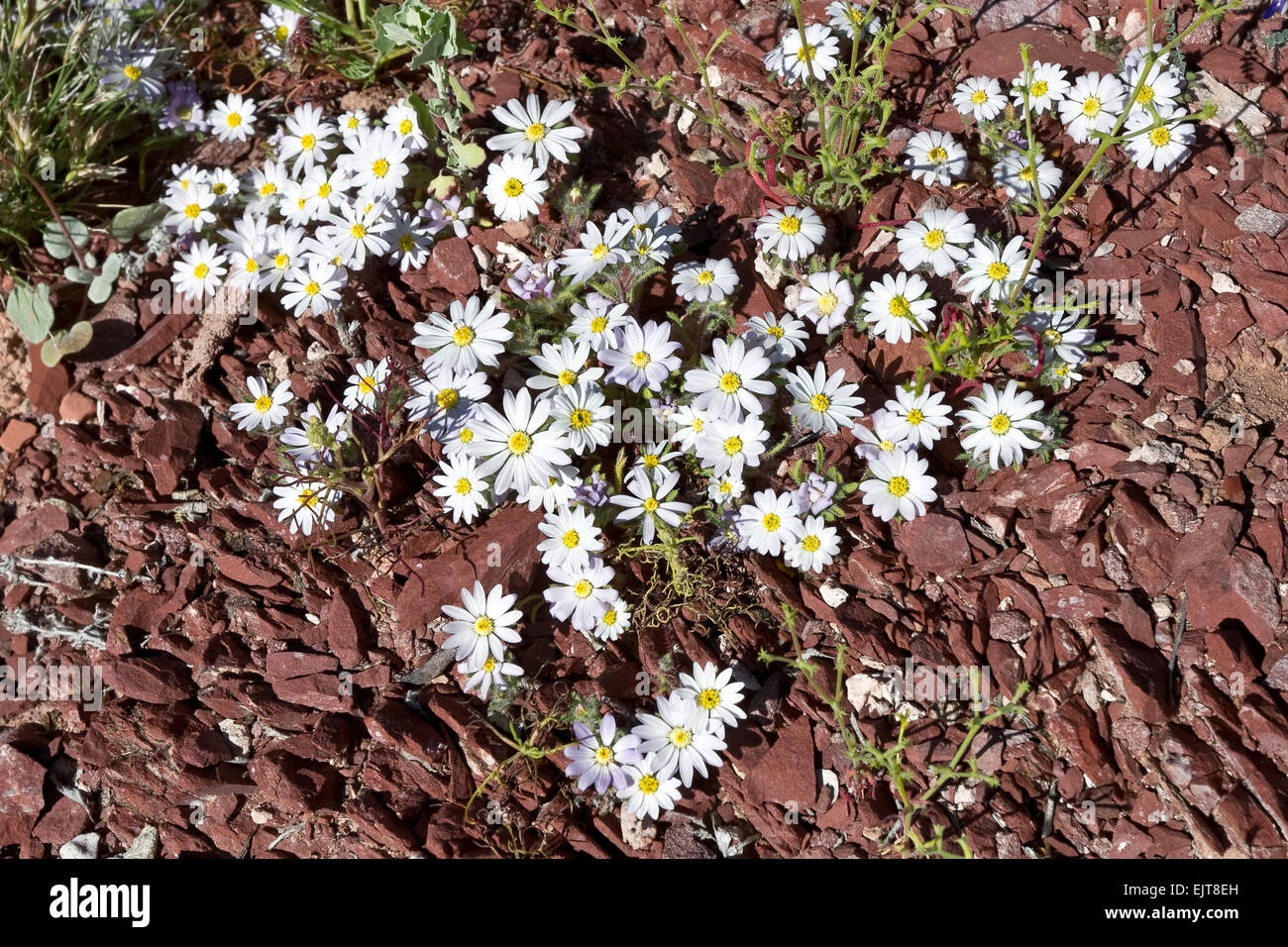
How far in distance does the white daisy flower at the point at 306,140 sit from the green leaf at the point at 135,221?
56cm

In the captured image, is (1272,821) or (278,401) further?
(278,401)

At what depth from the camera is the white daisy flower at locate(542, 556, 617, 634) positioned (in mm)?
2680

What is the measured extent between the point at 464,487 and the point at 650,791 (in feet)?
3.53

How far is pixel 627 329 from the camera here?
279 cm

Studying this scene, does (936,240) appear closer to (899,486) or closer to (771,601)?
(899,486)

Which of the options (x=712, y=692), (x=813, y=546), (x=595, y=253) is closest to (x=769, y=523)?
(x=813, y=546)

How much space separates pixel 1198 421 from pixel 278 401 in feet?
9.78

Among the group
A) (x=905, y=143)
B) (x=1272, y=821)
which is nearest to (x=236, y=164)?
(x=905, y=143)

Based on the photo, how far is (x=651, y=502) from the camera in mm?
2717

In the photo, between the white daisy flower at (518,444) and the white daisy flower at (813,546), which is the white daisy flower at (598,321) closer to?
the white daisy flower at (518,444)

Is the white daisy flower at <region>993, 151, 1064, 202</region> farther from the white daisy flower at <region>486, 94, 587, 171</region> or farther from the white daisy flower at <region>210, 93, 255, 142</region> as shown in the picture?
the white daisy flower at <region>210, 93, 255, 142</region>

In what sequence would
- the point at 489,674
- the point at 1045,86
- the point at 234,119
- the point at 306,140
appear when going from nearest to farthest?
1. the point at 489,674
2. the point at 1045,86
3. the point at 306,140
4. the point at 234,119

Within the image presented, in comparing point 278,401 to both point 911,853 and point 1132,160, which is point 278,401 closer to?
point 911,853

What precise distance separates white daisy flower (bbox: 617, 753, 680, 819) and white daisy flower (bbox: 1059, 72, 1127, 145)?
255 centimetres
